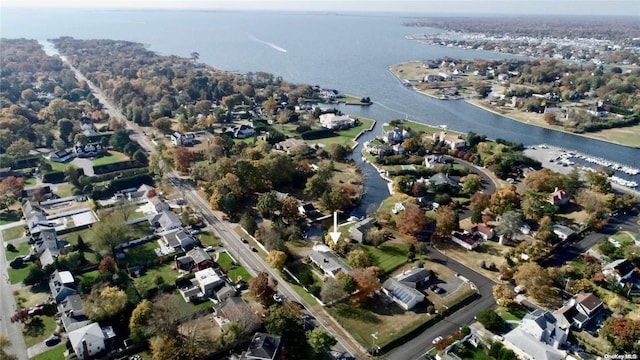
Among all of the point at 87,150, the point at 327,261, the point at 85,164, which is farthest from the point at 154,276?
the point at 87,150

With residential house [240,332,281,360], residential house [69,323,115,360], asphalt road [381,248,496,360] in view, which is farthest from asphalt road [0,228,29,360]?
asphalt road [381,248,496,360]

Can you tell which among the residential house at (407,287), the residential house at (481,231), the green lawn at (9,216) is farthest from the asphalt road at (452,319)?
the green lawn at (9,216)

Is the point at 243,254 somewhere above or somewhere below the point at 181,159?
below

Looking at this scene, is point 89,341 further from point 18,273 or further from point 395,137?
point 395,137

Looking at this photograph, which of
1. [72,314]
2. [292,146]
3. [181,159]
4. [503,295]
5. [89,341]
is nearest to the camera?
[89,341]

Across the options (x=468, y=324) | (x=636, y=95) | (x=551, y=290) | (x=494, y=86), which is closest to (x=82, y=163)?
(x=468, y=324)

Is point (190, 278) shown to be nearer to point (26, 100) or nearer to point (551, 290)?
point (551, 290)

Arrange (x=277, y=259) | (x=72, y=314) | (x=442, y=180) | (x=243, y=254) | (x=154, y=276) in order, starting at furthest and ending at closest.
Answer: (x=442, y=180), (x=243, y=254), (x=154, y=276), (x=277, y=259), (x=72, y=314)
